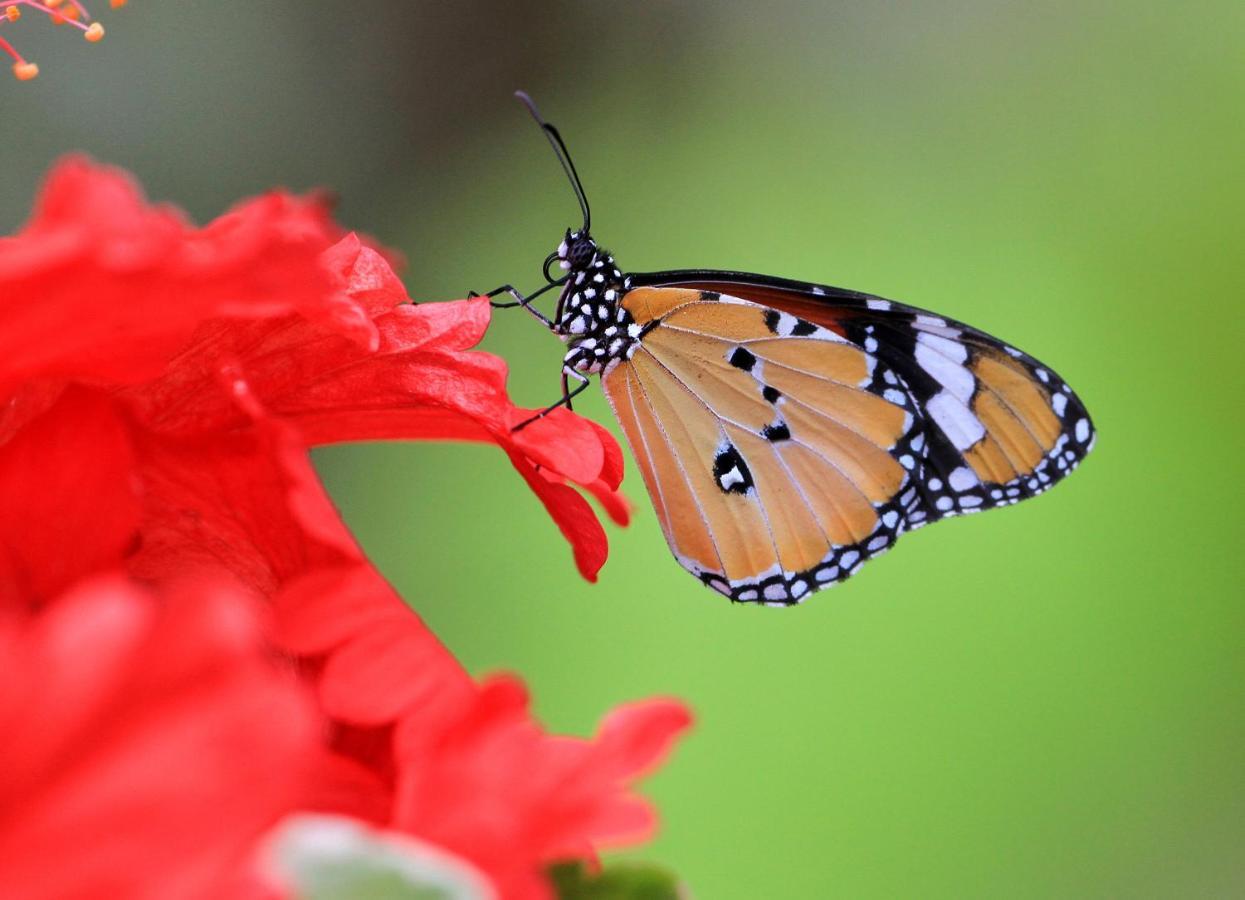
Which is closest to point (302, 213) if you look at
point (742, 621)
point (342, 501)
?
point (742, 621)

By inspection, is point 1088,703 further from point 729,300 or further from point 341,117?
point 341,117

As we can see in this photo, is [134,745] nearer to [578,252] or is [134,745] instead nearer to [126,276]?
[126,276]

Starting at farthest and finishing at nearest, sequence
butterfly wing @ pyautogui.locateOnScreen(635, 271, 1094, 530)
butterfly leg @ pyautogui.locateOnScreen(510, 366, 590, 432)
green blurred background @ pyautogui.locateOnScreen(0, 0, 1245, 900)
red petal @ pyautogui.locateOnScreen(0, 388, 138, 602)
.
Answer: green blurred background @ pyautogui.locateOnScreen(0, 0, 1245, 900) → butterfly wing @ pyautogui.locateOnScreen(635, 271, 1094, 530) → butterfly leg @ pyautogui.locateOnScreen(510, 366, 590, 432) → red petal @ pyautogui.locateOnScreen(0, 388, 138, 602)

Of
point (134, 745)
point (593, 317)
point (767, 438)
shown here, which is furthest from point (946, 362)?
point (134, 745)

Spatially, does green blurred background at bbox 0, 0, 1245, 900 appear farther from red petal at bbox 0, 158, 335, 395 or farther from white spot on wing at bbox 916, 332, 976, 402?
red petal at bbox 0, 158, 335, 395

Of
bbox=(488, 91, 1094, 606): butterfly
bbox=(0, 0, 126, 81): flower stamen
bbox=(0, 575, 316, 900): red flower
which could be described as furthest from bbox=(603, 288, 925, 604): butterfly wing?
bbox=(0, 575, 316, 900): red flower

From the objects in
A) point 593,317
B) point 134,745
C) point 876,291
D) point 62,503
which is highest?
point 876,291

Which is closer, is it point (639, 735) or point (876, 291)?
point (639, 735)
